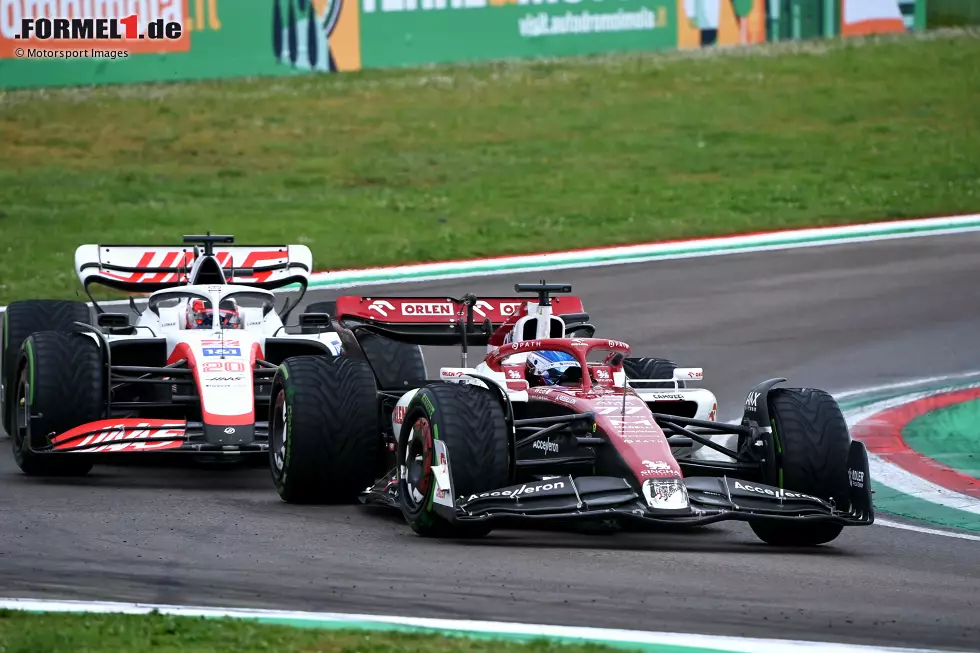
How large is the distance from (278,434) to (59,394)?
5.71ft

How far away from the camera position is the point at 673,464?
1002 cm

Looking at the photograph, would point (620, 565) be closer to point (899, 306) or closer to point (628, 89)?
point (899, 306)

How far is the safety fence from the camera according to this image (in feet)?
98.2

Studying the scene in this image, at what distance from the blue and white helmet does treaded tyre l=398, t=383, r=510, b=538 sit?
970 millimetres

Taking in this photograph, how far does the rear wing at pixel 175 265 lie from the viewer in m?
15.4

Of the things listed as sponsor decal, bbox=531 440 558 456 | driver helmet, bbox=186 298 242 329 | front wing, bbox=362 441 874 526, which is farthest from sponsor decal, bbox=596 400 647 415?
driver helmet, bbox=186 298 242 329

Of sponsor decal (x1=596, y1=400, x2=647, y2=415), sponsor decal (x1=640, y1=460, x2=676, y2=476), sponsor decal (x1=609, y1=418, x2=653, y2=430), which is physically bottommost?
sponsor decal (x1=640, y1=460, x2=676, y2=476)

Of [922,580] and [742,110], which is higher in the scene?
[742,110]

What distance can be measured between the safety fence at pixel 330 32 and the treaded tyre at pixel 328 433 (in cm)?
1887

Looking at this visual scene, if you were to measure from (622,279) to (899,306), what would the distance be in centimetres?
310

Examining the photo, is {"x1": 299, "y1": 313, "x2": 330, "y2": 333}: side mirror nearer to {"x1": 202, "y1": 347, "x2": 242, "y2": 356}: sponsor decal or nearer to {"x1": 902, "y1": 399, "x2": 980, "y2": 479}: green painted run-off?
{"x1": 202, "y1": 347, "x2": 242, "y2": 356}: sponsor decal

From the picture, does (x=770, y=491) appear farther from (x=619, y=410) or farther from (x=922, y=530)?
(x=922, y=530)

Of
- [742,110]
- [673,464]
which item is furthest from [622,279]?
[742,110]

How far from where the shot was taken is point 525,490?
995 cm
